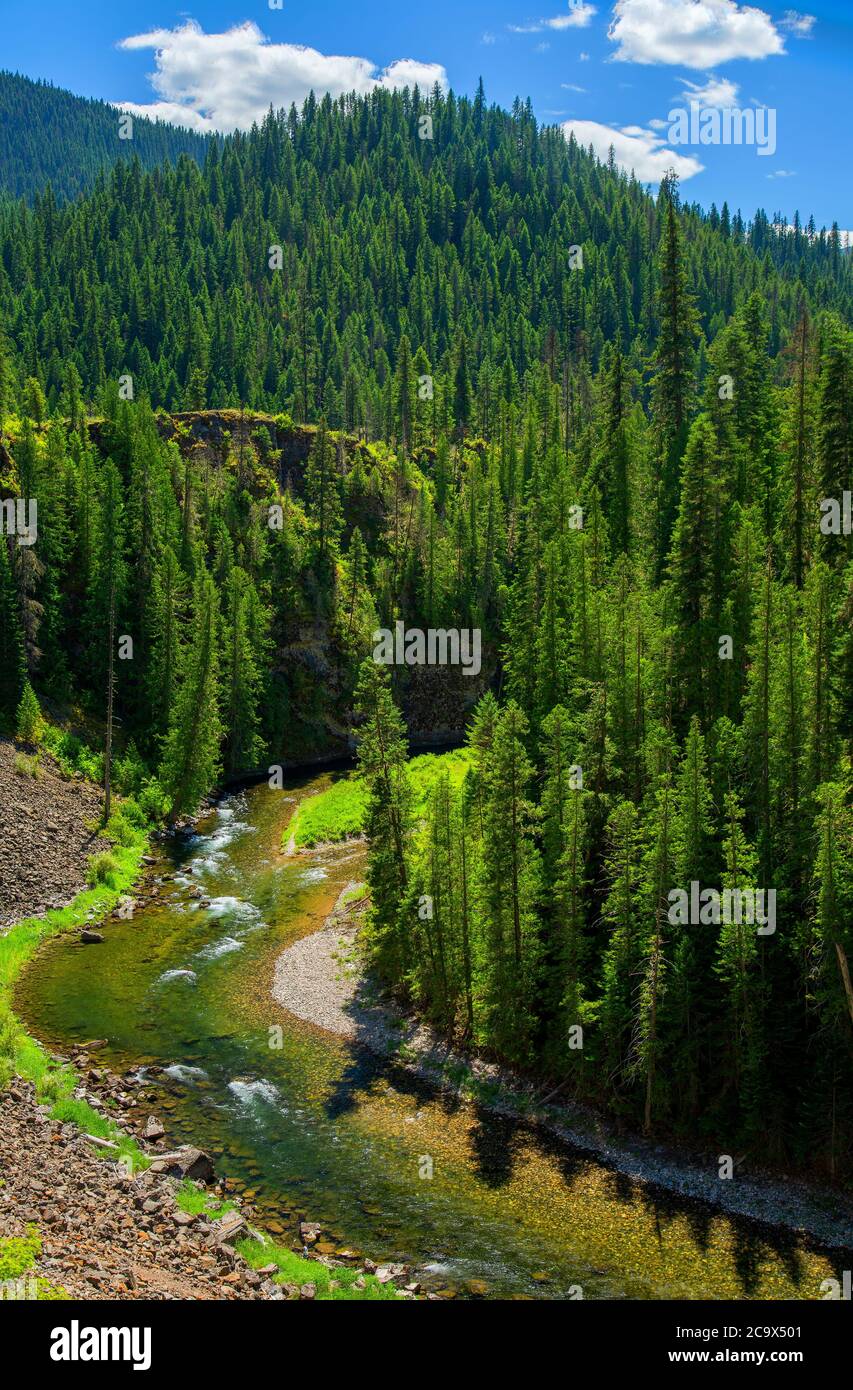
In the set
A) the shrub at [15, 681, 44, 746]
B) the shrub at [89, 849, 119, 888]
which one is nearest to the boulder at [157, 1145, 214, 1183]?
the shrub at [89, 849, 119, 888]

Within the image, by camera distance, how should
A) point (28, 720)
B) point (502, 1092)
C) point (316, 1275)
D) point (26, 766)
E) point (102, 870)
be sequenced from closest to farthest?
1. point (316, 1275)
2. point (502, 1092)
3. point (102, 870)
4. point (26, 766)
5. point (28, 720)

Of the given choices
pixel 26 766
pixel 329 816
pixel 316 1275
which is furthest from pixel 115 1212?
pixel 329 816

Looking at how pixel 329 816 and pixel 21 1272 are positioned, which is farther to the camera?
pixel 329 816

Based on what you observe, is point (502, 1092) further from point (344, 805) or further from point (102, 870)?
point (344, 805)

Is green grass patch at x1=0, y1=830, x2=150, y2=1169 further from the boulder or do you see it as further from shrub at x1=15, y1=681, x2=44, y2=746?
shrub at x1=15, y1=681, x2=44, y2=746

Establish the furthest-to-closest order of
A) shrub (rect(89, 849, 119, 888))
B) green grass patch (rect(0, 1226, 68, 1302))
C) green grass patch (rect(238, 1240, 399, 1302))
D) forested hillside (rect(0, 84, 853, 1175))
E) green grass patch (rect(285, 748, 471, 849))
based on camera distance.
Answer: green grass patch (rect(285, 748, 471, 849)), shrub (rect(89, 849, 119, 888)), forested hillside (rect(0, 84, 853, 1175)), green grass patch (rect(238, 1240, 399, 1302)), green grass patch (rect(0, 1226, 68, 1302))

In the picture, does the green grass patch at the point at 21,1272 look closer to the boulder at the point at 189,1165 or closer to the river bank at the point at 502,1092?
the boulder at the point at 189,1165
